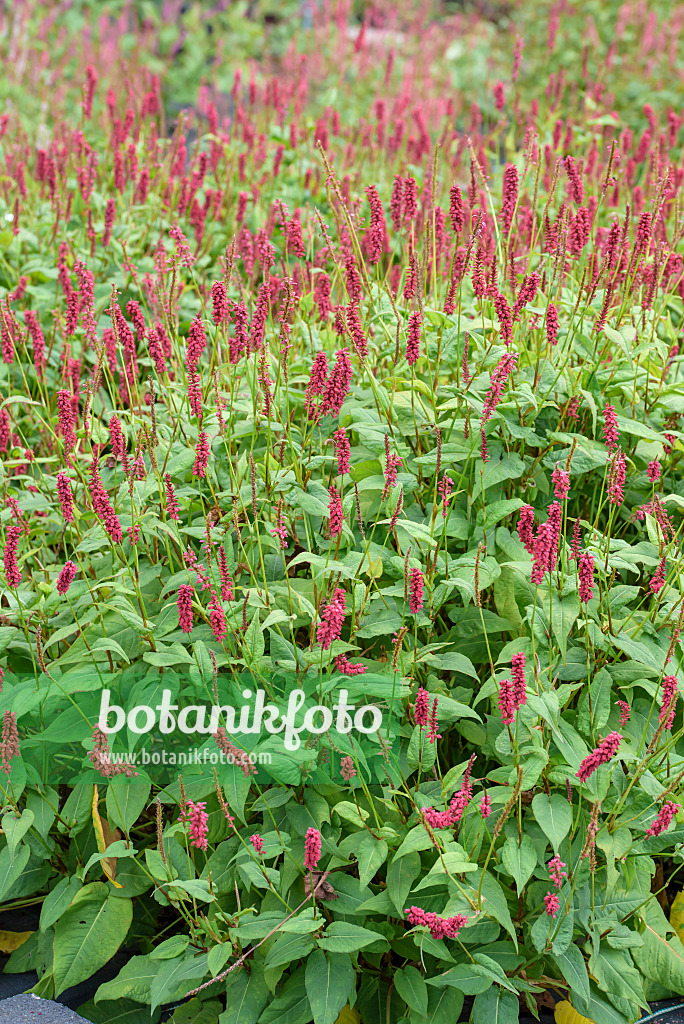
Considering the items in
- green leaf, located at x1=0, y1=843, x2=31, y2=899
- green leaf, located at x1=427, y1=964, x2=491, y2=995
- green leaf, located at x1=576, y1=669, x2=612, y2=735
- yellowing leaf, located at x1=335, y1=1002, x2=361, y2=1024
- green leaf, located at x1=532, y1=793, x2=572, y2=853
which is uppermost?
green leaf, located at x1=576, y1=669, x2=612, y2=735

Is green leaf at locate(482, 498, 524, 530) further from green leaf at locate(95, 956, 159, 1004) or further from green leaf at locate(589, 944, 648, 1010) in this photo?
green leaf at locate(95, 956, 159, 1004)

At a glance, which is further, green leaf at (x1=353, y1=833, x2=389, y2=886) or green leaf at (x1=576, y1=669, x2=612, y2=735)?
green leaf at (x1=576, y1=669, x2=612, y2=735)

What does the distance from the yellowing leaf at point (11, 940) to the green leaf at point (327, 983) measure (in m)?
0.84

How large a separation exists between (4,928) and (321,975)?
98 centimetres

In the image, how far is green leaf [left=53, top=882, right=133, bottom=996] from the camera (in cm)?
201

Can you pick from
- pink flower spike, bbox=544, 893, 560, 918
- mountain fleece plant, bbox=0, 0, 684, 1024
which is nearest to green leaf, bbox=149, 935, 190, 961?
mountain fleece plant, bbox=0, 0, 684, 1024

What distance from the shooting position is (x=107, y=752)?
6.31ft

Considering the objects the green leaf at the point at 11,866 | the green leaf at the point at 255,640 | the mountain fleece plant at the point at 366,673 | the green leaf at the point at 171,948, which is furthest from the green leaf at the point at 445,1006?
the green leaf at the point at 11,866

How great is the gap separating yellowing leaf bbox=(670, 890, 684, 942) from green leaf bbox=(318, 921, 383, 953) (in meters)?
0.79

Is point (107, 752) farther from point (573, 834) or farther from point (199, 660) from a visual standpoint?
point (573, 834)

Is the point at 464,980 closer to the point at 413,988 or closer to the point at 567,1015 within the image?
the point at 413,988

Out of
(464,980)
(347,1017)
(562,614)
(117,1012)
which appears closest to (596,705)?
(562,614)

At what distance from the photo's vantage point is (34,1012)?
80.2 inches

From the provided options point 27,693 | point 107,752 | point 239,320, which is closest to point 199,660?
point 107,752
